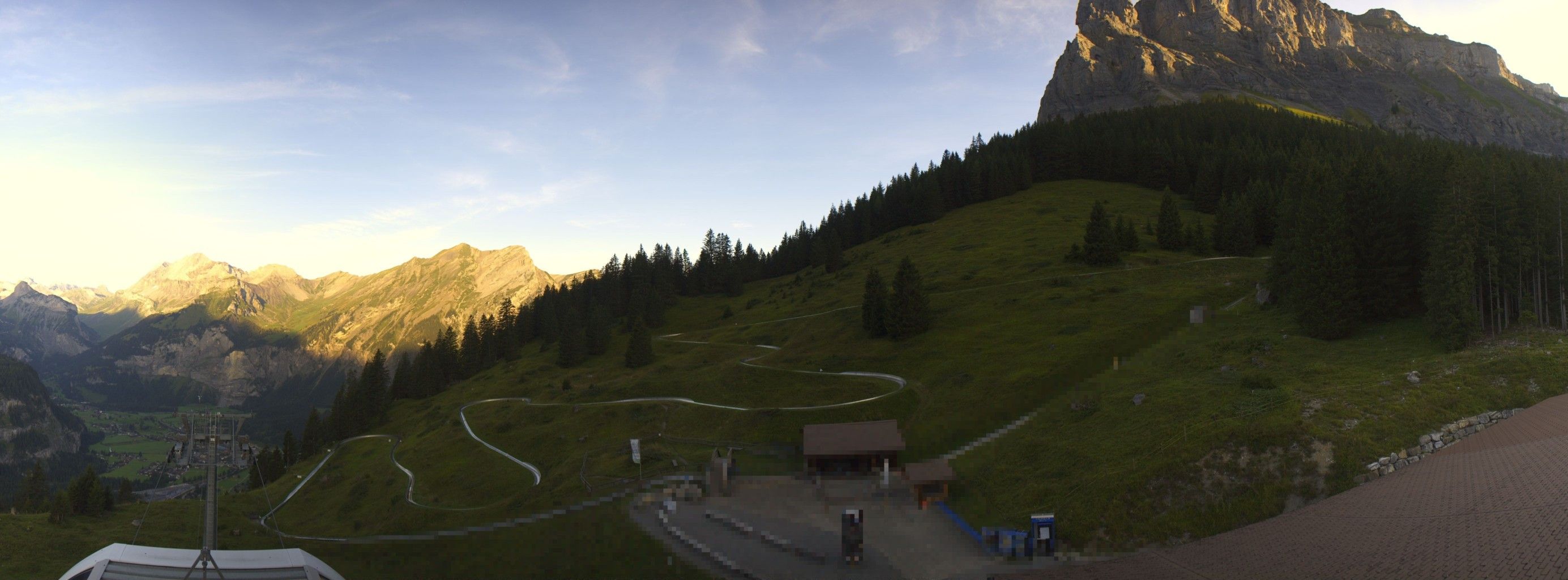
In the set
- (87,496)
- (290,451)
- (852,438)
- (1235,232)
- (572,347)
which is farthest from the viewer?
(572,347)

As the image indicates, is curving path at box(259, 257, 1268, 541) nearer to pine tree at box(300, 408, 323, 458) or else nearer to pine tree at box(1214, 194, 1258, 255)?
pine tree at box(1214, 194, 1258, 255)

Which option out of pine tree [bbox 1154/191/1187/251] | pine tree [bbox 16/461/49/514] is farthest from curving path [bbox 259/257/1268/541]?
pine tree [bbox 16/461/49/514]

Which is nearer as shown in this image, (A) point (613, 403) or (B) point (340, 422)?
(A) point (613, 403)

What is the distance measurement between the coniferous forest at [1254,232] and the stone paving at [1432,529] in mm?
20561

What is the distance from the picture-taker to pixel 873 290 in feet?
298

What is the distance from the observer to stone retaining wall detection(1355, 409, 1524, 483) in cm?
3494

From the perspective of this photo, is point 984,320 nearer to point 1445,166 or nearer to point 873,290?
point 873,290

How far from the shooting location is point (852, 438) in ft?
170

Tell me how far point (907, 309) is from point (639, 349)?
42291 mm

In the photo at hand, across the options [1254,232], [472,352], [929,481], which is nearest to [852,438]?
[929,481]

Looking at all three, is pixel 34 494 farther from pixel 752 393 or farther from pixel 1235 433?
pixel 1235 433

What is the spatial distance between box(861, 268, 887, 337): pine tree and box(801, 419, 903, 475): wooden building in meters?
35.9

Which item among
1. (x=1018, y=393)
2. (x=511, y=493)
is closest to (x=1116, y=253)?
(x=1018, y=393)

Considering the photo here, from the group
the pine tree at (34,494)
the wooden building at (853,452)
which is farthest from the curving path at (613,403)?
the pine tree at (34,494)
